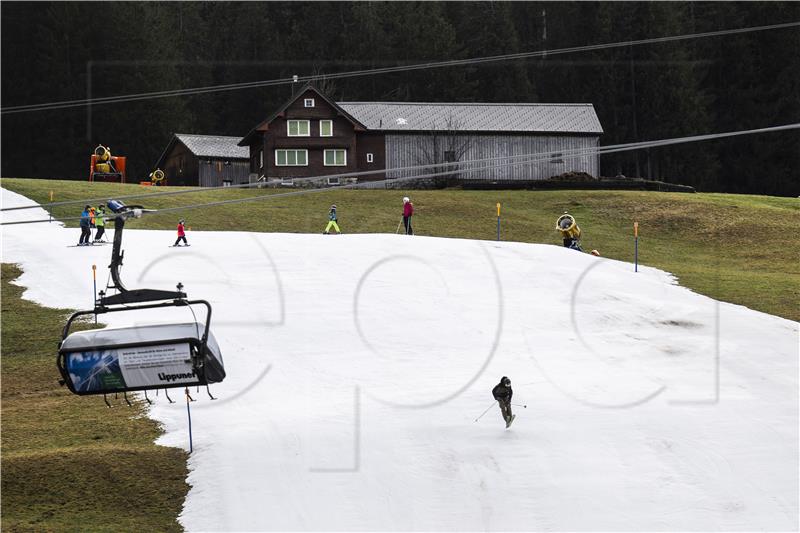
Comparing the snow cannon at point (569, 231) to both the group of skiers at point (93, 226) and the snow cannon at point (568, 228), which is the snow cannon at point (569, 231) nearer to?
the snow cannon at point (568, 228)

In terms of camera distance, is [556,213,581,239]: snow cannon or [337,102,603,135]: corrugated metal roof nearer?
[556,213,581,239]: snow cannon

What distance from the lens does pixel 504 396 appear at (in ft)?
84.9

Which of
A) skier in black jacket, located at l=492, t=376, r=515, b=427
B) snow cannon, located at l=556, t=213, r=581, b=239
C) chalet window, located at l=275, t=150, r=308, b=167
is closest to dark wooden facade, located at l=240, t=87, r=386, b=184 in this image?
chalet window, located at l=275, t=150, r=308, b=167

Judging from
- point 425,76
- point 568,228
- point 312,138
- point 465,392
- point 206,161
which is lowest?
point 465,392

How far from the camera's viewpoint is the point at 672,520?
2284cm

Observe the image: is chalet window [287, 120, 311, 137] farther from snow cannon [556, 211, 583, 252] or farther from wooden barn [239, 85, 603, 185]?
snow cannon [556, 211, 583, 252]

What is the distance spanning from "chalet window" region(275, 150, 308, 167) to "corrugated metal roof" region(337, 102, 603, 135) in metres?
5.92

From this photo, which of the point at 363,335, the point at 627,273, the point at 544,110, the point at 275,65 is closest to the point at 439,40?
the point at 275,65

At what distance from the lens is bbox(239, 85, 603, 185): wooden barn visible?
8169cm

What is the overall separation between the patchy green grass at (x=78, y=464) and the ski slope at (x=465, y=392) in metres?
0.75

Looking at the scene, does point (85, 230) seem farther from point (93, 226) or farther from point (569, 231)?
point (569, 231)

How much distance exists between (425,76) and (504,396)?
85972 mm

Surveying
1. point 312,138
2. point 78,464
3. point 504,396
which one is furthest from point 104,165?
point 504,396

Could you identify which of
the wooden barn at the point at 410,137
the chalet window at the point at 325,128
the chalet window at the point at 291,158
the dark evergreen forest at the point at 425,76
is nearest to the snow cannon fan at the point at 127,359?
the wooden barn at the point at 410,137
